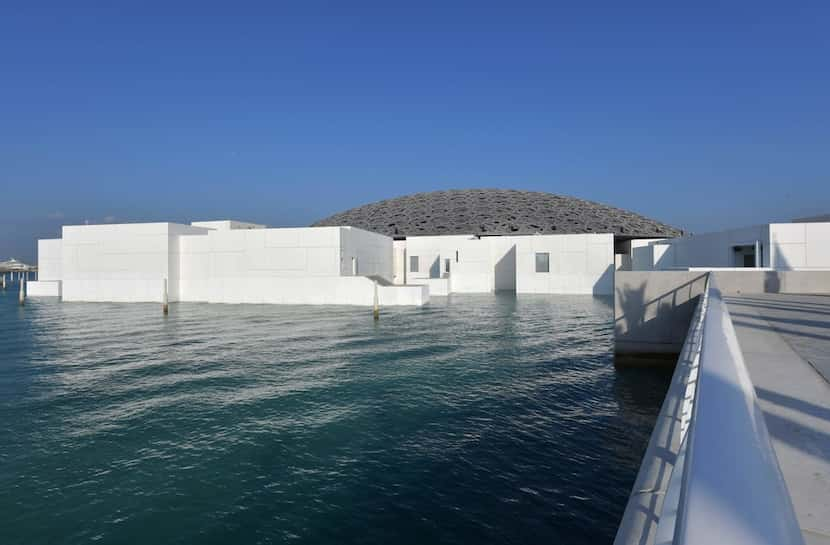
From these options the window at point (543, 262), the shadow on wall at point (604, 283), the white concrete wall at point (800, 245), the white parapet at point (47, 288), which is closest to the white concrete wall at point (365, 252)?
the window at point (543, 262)

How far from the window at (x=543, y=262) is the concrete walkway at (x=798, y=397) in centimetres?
3144

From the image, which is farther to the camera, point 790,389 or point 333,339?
point 333,339

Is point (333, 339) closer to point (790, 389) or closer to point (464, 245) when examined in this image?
point (790, 389)

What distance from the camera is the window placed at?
1639 inches

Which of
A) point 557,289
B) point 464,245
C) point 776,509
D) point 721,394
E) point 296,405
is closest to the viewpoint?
point 776,509

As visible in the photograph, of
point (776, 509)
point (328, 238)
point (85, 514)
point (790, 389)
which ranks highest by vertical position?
point (328, 238)

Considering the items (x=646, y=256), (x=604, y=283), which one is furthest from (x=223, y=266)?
(x=646, y=256)

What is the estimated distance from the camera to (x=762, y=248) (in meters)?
26.4

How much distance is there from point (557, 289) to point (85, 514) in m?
38.0

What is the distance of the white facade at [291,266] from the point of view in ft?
116

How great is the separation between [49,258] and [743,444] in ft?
201

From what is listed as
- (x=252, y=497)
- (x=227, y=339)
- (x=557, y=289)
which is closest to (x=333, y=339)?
(x=227, y=339)

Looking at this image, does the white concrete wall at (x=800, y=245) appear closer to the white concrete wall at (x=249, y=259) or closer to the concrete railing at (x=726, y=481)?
the white concrete wall at (x=249, y=259)

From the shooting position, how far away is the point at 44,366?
52.1ft
